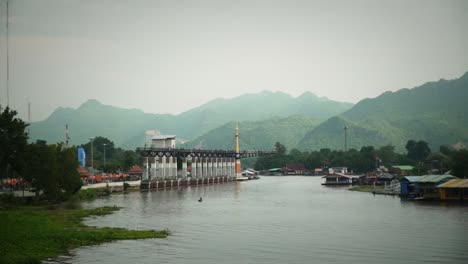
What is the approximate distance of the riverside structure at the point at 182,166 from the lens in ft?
403

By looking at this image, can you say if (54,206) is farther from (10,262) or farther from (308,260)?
(308,260)

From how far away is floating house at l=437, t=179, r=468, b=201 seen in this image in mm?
68500

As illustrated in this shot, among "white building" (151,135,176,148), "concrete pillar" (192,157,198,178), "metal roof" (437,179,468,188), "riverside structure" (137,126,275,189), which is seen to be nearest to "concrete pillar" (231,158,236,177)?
"riverside structure" (137,126,275,189)

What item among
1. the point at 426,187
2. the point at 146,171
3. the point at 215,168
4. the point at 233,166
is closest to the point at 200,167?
the point at 215,168

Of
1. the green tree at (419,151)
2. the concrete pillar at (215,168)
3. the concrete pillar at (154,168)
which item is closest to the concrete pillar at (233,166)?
the concrete pillar at (215,168)

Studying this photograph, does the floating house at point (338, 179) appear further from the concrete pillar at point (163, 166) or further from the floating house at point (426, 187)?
the floating house at point (426, 187)

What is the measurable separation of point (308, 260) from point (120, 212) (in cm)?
3296

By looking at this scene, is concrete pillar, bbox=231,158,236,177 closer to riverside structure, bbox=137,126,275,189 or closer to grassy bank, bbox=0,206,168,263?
riverside structure, bbox=137,126,275,189

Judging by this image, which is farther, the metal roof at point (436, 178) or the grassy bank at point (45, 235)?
the metal roof at point (436, 178)

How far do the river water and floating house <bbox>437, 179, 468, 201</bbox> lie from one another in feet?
15.5

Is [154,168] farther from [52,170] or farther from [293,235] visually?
[293,235]

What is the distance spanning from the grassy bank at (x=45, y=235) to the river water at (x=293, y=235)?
5.48ft

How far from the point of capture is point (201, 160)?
155125 mm

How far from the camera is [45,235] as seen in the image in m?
40.4
